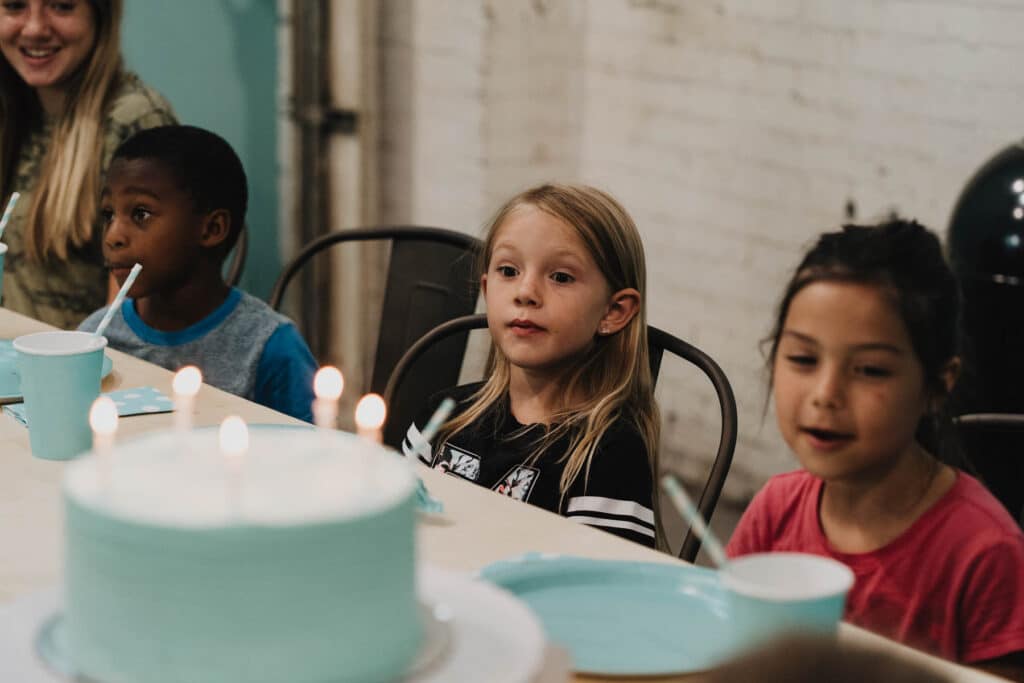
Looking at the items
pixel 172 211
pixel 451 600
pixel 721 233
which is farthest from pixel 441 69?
pixel 451 600

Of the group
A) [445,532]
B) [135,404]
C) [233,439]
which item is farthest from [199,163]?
[233,439]

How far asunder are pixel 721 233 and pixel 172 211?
61.1 inches

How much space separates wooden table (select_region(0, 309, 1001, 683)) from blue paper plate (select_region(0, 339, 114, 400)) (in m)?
0.19

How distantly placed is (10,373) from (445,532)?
78cm

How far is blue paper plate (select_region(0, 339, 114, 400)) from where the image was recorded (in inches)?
69.6

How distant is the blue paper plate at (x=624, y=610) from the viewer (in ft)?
3.51

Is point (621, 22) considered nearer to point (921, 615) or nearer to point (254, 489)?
point (921, 615)

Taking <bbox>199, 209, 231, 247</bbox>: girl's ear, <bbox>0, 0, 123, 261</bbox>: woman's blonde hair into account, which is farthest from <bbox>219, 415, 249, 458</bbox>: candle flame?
<bbox>0, 0, 123, 261</bbox>: woman's blonde hair

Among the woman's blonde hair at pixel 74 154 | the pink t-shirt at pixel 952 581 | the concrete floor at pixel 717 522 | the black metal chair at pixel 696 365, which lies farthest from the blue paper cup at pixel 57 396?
the concrete floor at pixel 717 522

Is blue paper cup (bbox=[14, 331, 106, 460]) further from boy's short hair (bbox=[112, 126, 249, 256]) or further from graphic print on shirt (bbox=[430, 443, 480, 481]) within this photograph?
boy's short hair (bbox=[112, 126, 249, 256])

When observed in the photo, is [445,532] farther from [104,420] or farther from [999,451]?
[999,451]

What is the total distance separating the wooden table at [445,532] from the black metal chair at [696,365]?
0.26 metres

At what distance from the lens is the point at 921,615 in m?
1.35

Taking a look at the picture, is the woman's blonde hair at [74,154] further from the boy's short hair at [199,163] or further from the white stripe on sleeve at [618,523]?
the white stripe on sleeve at [618,523]
